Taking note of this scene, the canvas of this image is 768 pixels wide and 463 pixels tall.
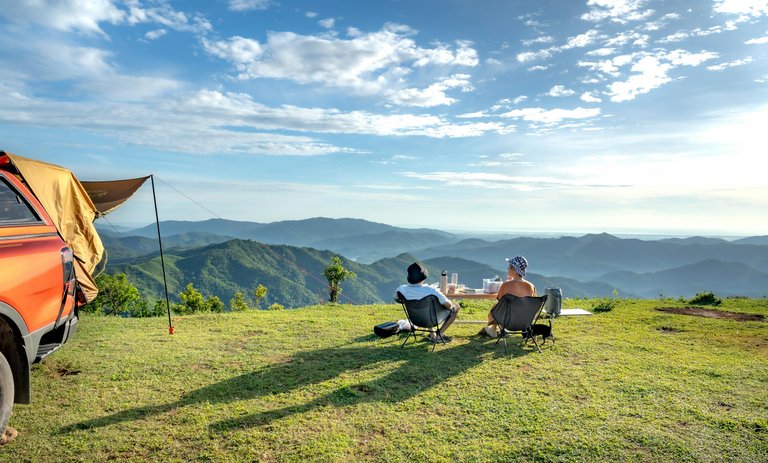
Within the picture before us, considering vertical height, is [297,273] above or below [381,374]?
below

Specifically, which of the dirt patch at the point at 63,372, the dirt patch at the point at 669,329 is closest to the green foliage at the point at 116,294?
the dirt patch at the point at 63,372

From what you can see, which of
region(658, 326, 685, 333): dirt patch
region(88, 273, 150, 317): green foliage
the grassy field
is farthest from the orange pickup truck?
region(88, 273, 150, 317): green foliage

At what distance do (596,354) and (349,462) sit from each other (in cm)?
490

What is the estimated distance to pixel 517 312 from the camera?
666 cm

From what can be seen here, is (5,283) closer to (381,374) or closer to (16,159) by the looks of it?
(16,159)

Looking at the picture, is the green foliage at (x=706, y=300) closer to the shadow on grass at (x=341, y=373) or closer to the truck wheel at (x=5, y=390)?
the shadow on grass at (x=341, y=373)

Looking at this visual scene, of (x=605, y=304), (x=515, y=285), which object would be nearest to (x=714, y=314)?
(x=605, y=304)

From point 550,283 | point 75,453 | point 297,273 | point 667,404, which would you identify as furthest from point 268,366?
point 550,283

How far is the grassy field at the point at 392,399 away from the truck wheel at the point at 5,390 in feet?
1.02

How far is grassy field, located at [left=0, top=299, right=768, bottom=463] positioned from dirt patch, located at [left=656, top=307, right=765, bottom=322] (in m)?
1.80

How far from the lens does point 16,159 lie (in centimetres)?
527

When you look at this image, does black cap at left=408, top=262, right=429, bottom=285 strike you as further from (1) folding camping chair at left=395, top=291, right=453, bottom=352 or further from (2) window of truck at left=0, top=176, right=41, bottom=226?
(2) window of truck at left=0, top=176, right=41, bottom=226

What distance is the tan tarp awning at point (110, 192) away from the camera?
8305 millimetres

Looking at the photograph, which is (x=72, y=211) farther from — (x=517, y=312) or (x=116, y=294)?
(x=116, y=294)
